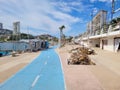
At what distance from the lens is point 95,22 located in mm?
74875

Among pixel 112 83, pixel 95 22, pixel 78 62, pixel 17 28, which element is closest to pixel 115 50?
pixel 78 62

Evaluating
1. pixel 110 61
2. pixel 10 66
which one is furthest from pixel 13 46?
pixel 110 61

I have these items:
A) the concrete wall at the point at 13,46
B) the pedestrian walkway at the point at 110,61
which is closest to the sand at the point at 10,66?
the pedestrian walkway at the point at 110,61

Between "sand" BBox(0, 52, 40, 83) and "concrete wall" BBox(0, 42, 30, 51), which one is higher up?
"concrete wall" BBox(0, 42, 30, 51)

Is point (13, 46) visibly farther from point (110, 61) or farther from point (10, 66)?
point (110, 61)

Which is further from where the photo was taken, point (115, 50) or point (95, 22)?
point (95, 22)

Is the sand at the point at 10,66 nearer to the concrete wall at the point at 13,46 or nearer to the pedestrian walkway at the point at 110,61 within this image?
the pedestrian walkway at the point at 110,61

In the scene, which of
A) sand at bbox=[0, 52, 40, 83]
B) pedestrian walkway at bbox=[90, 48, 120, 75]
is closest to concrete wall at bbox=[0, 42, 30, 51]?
sand at bbox=[0, 52, 40, 83]

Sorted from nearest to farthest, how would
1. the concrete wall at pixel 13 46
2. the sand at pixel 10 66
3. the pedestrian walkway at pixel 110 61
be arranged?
1. the sand at pixel 10 66
2. the pedestrian walkway at pixel 110 61
3. the concrete wall at pixel 13 46

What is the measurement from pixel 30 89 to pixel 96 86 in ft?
11.8

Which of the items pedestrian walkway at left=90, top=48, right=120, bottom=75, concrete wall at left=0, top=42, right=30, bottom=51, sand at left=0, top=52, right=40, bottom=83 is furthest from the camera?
concrete wall at left=0, top=42, right=30, bottom=51

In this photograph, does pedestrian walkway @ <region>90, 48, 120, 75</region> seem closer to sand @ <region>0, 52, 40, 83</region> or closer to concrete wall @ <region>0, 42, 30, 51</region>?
sand @ <region>0, 52, 40, 83</region>

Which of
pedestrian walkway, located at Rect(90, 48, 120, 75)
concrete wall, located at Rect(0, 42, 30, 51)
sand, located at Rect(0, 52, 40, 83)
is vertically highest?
concrete wall, located at Rect(0, 42, 30, 51)

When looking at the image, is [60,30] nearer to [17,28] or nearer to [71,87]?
[17,28]
